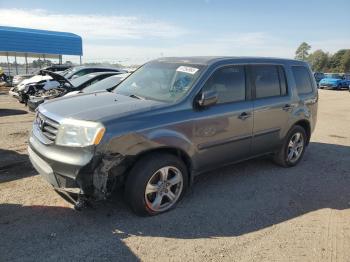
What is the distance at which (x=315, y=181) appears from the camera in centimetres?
563

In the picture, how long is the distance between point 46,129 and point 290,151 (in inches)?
167

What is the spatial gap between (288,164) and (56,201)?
403cm

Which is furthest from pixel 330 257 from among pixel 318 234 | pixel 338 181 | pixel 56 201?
pixel 56 201

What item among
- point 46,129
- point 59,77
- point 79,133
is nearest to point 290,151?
point 79,133

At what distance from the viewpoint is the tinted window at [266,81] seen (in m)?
5.22

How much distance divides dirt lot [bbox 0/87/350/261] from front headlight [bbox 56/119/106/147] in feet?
3.14

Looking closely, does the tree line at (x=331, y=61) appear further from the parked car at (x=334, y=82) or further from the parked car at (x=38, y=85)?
the parked car at (x=38, y=85)

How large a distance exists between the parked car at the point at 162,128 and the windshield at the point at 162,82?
2 cm

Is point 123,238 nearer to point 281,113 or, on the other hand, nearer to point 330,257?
point 330,257

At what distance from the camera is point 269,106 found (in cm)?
535

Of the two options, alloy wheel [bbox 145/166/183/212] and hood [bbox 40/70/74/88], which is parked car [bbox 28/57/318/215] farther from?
hood [bbox 40/70/74/88]

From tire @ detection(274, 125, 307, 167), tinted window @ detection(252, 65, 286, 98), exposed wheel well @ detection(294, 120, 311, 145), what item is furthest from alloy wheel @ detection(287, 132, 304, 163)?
tinted window @ detection(252, 65, 286, 98)

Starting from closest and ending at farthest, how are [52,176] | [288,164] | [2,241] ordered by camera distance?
[2,241]
[52,176]
[288,164]

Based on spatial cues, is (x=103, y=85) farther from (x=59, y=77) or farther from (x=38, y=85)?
(x=38, y=85)
